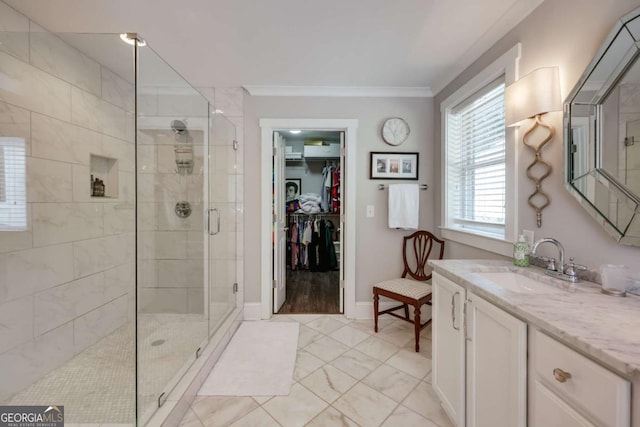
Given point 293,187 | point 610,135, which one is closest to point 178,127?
point 293,187

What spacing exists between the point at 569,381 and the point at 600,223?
77 centimetres

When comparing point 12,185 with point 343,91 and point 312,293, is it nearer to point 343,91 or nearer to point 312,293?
point 343,91

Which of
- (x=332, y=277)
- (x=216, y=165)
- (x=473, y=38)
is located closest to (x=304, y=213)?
(x=332, y=277)

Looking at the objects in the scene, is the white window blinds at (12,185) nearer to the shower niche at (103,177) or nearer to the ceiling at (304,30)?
the shower niche at (103,177)

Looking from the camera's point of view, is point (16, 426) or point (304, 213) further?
point (304, 213)

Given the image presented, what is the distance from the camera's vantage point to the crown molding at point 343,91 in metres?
2.51

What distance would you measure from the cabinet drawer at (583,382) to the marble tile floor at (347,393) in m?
0.90

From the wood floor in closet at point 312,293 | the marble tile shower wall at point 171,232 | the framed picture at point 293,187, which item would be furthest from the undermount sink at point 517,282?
the framed picture at point 293,187

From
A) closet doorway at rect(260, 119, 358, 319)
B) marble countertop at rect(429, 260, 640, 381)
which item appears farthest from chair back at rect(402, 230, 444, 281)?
marble countertop at rect(429, 260, 640, 381)

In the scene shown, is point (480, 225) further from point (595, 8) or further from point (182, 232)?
point (182, 232)

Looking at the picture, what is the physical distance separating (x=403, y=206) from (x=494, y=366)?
5.43 feet

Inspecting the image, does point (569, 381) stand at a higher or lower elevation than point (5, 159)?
lower

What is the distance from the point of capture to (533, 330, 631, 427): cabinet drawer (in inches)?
23.6

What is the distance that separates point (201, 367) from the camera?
1713 mm
